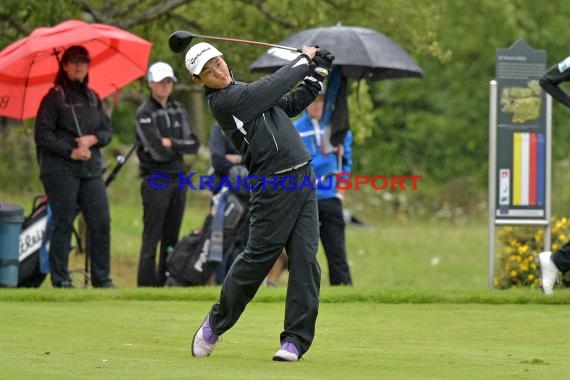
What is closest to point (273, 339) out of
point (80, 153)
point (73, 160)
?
point (80, 153)

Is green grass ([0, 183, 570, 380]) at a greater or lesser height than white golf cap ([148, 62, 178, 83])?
lesser

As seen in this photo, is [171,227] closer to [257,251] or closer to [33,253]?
[33,253]

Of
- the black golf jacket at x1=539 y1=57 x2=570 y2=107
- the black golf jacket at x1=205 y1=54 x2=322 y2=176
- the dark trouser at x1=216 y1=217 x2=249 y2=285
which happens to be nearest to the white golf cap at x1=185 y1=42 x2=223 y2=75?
the black golf jacket at x1=205 y1=54 x2=322 y2=176

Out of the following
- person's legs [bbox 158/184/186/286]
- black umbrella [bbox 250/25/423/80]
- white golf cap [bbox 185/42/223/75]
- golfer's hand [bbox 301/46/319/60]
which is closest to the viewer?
white golf cap [bbox 185/42/223/75]

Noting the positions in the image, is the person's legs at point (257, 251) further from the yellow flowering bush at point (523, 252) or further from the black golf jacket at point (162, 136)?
the yellow flowering bush at point (523, 252)

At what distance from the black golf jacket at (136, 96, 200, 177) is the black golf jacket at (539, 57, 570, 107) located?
3751 millimetres

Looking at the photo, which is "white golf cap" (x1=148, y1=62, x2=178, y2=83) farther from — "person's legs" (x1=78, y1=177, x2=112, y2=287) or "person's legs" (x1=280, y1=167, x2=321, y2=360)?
"person's legs" (x1=280, y1=167, x2=321, y2=360)

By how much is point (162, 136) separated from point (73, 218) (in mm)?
1387

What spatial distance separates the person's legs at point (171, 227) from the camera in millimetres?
14883

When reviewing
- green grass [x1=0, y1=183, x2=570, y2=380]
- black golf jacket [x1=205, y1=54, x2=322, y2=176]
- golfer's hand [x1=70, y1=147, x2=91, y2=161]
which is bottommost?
green grass [x1=0, y1=183, x2=570, y2=380]

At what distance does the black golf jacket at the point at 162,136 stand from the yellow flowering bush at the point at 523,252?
3.42 metres

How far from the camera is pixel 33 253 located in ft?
47.8

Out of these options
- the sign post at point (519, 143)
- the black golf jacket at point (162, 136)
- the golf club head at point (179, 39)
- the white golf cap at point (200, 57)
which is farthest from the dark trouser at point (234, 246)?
the white golf cap at point (200, 57)

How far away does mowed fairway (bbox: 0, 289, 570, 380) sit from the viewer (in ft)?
26.8
